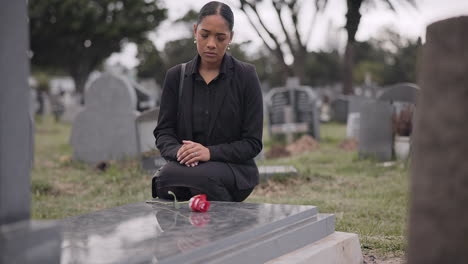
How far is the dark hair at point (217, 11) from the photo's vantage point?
3239mm

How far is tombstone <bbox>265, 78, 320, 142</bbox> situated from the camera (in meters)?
12.9

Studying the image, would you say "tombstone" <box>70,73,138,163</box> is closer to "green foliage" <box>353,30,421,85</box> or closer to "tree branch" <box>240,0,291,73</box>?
"tree branch" <box>240,0,291,73</box>

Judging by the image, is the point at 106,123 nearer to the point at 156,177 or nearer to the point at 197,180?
the point at 156,177

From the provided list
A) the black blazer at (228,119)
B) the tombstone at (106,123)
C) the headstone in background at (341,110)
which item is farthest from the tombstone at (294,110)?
the black blazer at (228,119)

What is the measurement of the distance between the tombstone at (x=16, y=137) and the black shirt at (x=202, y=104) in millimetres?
1611

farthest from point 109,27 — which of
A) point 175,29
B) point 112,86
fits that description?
point 112,86

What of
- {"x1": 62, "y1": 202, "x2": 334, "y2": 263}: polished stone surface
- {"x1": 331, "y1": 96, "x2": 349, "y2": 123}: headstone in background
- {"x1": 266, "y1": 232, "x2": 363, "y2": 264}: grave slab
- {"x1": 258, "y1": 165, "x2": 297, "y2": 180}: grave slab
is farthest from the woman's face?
{"x1": 331, "y1": 96, "x2": 349, "y2": 123}: headstone in background

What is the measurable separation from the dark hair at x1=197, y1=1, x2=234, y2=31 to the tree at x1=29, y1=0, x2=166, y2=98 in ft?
106

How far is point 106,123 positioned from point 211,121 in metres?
6.02

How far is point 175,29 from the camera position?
4988cm

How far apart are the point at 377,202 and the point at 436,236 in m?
4.21

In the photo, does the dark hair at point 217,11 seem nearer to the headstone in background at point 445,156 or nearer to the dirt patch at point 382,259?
the dirt patch at point 382,259

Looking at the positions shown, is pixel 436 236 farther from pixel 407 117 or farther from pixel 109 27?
pixel 109 27

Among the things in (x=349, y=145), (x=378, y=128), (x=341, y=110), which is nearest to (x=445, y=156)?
(x=378, y=128)
